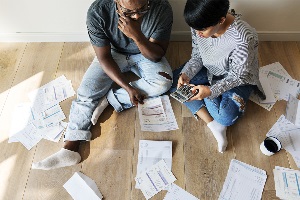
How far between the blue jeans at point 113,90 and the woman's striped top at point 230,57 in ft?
0.52

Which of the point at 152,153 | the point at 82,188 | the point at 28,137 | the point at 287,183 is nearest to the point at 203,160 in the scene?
the point at 152,153

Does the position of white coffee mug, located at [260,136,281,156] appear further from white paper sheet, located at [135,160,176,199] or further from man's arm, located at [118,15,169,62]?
man's arm, located at [118,15,169,62]

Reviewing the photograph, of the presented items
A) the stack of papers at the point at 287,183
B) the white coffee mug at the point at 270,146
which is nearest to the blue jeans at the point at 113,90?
the white coffee mug at the point at 270,146

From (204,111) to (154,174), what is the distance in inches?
17.4

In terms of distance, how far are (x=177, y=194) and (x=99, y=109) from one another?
0.64m

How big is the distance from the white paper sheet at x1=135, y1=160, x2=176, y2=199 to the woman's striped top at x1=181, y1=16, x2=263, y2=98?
447 mm

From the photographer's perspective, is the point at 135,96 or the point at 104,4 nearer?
the point at 104,4

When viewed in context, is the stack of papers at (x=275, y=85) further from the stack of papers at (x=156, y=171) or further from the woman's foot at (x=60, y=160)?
the woman's foot at (x=60, y=160)

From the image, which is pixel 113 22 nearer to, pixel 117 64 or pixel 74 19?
pixel 117 64

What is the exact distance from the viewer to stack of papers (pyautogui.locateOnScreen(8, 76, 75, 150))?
1.73 metres

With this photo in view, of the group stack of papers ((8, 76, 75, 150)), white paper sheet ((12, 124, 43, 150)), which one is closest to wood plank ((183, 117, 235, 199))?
stack of papers ((8, 76, 75, 150))

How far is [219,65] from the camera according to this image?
1.60 meters

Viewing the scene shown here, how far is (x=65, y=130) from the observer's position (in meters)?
1.75

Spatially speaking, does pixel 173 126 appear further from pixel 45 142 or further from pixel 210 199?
pixel 45 142
